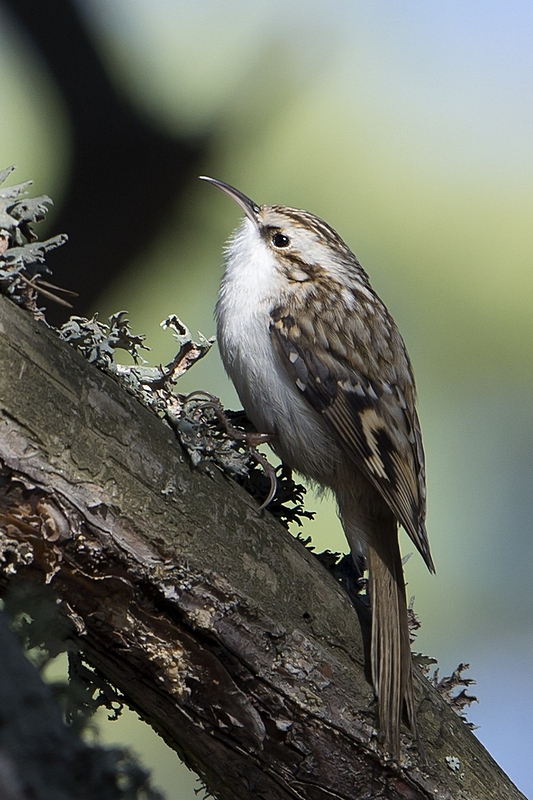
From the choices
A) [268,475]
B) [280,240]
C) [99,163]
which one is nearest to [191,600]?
[268,475]

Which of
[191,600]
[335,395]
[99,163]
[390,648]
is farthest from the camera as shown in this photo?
[99,163]

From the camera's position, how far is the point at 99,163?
261 centimetres

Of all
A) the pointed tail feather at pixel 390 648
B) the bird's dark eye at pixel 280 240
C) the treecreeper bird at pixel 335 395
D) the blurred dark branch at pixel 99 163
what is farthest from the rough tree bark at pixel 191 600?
the blurred dark branch at pixel 99 163

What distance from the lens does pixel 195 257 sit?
2750mm

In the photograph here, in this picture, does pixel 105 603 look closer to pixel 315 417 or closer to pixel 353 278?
pixel 315 417

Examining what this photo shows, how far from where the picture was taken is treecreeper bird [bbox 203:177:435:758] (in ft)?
4.46

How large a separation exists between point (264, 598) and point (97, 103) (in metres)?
2.03

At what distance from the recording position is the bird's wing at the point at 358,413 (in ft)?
4.43

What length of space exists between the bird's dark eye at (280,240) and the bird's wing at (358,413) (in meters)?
0.23

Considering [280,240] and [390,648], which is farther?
[280,240]

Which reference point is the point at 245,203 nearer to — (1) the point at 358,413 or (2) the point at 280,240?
(2) the point at 280,240

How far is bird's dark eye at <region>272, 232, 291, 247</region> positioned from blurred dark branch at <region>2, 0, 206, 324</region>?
102 centimetres

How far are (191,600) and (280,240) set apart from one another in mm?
826

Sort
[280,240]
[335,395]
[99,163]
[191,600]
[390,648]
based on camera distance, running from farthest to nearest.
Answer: [99,163]
[280,240]
[335,395]
[390,648]
[191,600]
